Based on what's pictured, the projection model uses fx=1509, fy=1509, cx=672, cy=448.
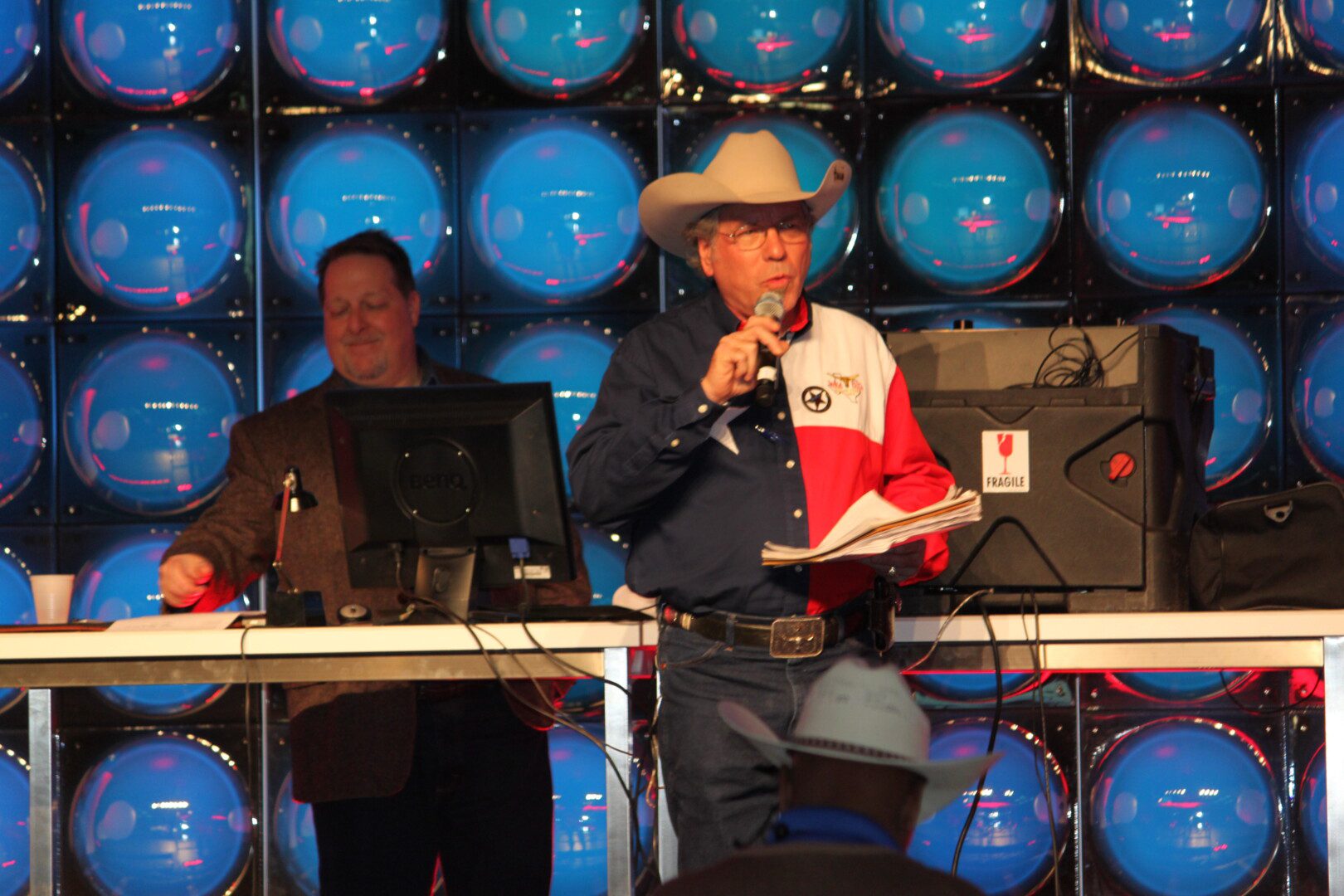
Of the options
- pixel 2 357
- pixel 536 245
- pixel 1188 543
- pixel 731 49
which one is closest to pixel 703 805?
pixel 1188 543

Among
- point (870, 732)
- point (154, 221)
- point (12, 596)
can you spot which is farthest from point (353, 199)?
point (870, 732)

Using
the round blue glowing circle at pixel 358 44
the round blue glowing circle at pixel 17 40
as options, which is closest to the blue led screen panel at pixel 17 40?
the round blue glowing circle at pixel 17 40

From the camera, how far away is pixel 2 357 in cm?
414

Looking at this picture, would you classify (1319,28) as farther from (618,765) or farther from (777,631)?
(618,765)

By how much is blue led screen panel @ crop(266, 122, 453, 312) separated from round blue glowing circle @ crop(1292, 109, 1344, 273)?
2.27m

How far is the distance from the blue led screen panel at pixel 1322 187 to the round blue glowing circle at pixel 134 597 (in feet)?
9.87

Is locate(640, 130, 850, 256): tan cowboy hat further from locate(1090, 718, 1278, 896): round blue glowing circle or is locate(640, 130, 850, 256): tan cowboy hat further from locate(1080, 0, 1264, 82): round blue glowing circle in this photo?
locate(1090, 718, 1278, 896): round blue glowing circle

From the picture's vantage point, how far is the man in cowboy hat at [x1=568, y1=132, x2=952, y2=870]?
2.38 metres

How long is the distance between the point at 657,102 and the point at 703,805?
7.51 ft

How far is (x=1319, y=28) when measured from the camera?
3.96m

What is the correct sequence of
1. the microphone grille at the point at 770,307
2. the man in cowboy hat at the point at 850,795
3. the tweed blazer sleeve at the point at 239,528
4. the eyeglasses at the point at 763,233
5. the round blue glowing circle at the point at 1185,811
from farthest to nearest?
the round blue glowing circle at the point at 1185,811, the tweed blazer sleeve at the point at 239,528, the eyeglasses at the point at 763,233, the microphone grille at the point at 770,307, the man in cowboy hat at the point at 850,795

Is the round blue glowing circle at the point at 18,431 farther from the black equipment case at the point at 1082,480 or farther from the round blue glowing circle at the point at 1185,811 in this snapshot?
the round blue glowing circle at the point at 1185,811

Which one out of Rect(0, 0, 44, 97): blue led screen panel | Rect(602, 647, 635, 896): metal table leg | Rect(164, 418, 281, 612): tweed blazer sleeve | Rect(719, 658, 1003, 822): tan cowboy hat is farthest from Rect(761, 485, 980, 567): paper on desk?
Rect(0, 0, 44, 97): blue led screen panel

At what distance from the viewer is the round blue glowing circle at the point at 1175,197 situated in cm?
396
